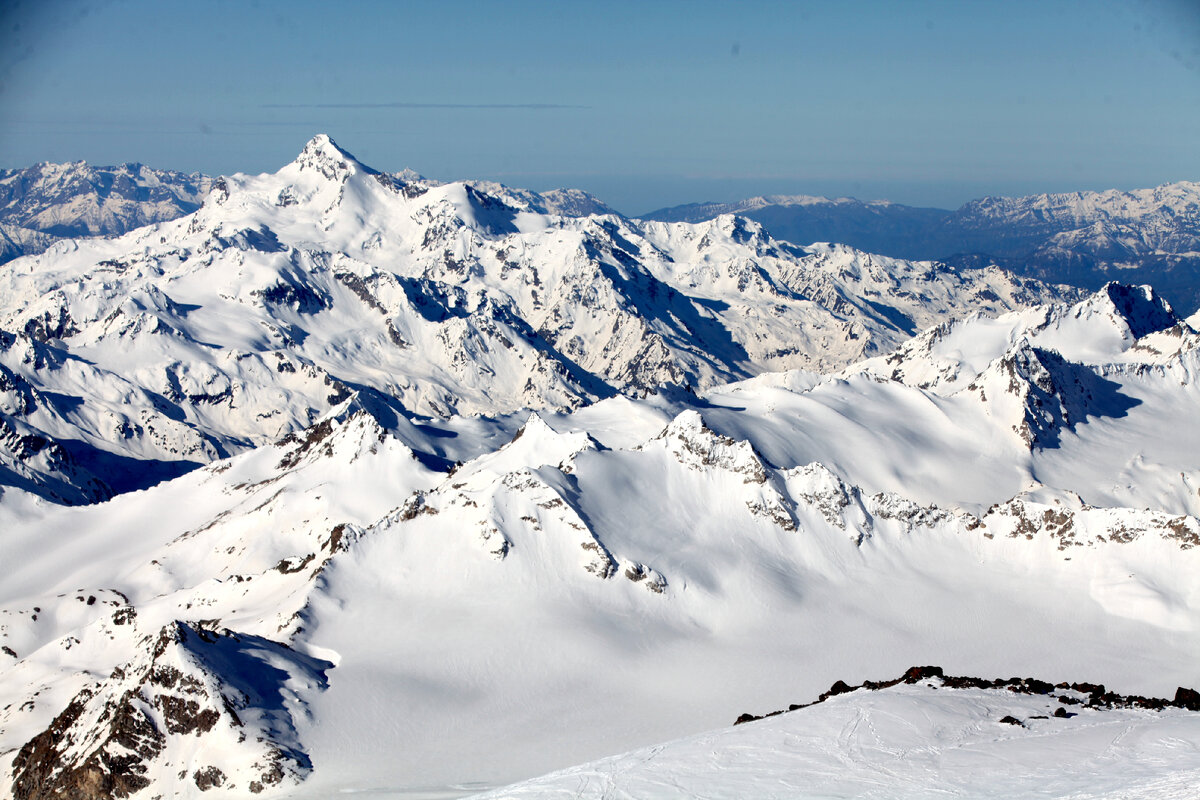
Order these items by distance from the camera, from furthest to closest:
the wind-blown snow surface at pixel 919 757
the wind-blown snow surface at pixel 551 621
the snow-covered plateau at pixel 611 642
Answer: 1. the wind-blown snow surface at pixel 551 621
2. the snow-covered plateau at pixel 611 642
3. the wind-blown snow surface at pixel 919 757

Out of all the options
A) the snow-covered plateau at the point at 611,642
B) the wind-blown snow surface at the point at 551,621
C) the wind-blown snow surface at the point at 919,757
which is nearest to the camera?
the wind-blown snow surface at the point at 919,757

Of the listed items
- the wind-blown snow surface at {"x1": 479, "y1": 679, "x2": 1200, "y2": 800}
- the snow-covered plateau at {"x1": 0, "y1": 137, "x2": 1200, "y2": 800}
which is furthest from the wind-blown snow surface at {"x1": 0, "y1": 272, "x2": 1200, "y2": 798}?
the wind-blown snow surface at {"x1": 479, "y1": 679, "x2": 1200, "y2": 800}

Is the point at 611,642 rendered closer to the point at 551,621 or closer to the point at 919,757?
the point at 551,621

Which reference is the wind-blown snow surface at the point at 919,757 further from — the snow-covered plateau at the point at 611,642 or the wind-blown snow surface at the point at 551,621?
the wind-blown snow surface at the point at 551,621

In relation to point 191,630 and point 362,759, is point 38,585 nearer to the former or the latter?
→ point 191,630

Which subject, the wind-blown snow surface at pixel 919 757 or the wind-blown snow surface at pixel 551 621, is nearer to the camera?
the wind-blown snow surface at pixel 919 757

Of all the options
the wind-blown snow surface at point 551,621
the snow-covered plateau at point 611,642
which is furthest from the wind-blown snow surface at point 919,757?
the wind-blown snow surface at point 551,621

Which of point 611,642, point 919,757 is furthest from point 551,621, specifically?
point 919,757

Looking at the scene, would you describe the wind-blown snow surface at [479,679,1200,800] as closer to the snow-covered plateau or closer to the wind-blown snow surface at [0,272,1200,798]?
the snow-covered plateau
